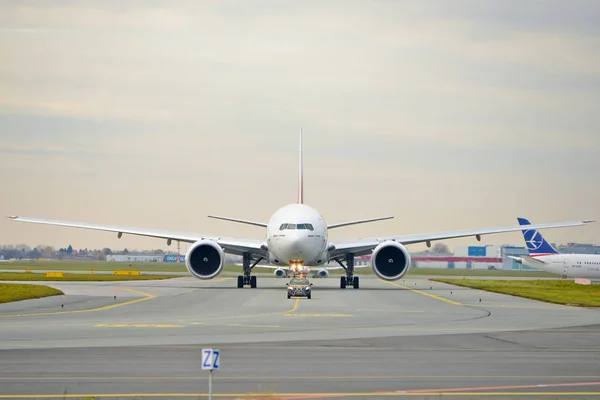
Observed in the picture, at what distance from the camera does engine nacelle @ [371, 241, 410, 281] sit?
59500 millimetres

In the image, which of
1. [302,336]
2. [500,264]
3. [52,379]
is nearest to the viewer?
[52,379]

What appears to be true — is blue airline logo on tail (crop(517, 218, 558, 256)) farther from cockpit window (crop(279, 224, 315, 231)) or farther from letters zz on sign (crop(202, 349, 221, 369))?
letters zz on sign (crop(202, 349, 221, 369))

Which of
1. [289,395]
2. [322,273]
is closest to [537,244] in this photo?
[322,273]

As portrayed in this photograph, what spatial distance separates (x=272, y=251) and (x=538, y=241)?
2109 inches

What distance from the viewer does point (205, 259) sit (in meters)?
59.5

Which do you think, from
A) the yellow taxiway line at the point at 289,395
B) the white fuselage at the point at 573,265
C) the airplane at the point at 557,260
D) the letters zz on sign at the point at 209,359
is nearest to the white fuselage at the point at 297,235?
the yellow taxiway line at the point at 289,395

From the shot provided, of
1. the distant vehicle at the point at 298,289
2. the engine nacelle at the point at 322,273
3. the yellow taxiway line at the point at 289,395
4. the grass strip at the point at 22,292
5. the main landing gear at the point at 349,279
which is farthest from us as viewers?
the engine nacelle at the point at 322,273

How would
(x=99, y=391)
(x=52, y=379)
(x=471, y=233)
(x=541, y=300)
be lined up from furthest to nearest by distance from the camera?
1. (x=471, y=233)
2. (x=541, y=300)
3. (x=52, y=379)
4. (x=99, y=391)

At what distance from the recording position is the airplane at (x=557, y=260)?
102 meters

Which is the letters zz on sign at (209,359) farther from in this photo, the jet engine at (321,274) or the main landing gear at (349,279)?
the jet engine at (321,274)

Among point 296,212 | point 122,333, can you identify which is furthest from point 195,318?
point 296,212

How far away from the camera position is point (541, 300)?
173 feet

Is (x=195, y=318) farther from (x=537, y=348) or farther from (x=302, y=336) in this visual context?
(x=537, y=348)

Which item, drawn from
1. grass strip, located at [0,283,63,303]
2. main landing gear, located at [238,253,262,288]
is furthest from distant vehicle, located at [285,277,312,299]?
main landing gear, located at [238,253,262,288]
